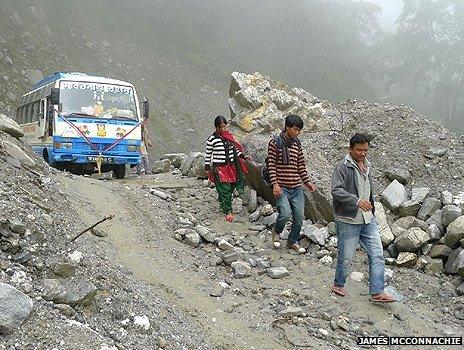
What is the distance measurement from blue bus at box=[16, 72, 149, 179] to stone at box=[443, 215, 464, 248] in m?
6.68

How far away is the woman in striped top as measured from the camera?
22.7 feet

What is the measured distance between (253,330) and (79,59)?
29.9 meters

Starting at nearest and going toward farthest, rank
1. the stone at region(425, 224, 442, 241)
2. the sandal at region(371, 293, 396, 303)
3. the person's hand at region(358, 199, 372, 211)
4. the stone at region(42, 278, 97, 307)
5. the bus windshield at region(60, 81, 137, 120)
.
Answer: the stone at region(42, 278, 97, 307) < the person's hand at region(358, 199, 372, 211) < the sandal at region(371, 293, 396, 303) < the stone at region(425, 224, 442, 241) < the bus windshield at region(60, 81, 137, 120)

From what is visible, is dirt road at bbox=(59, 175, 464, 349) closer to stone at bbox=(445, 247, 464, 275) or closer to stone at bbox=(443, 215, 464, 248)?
stone at bbox=(445, 247, 464, 275)

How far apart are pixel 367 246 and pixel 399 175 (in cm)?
298

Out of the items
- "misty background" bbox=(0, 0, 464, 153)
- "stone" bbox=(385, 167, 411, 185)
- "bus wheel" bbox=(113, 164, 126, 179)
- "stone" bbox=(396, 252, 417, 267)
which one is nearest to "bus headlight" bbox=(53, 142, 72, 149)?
"bus wheel" bbox=(113, 164, 126, 179)

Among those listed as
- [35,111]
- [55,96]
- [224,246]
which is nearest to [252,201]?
[224,246]

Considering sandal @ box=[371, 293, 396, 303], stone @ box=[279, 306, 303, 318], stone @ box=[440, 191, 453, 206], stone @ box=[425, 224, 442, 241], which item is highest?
stone @ box=[440, 191, 453, 206]

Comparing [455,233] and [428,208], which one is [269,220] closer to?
[428,208]

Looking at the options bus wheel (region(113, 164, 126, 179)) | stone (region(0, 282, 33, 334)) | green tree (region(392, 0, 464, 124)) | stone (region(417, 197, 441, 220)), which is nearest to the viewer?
stone (region(0, 282, 33, 334))

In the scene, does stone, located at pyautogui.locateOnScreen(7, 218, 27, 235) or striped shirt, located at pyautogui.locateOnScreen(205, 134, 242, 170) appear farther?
striped shirt, located at pyautogui.locateOnScreen(205, 134, 242, 170)

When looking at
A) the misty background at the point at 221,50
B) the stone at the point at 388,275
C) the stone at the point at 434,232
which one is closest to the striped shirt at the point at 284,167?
the stone at the point at 388,275

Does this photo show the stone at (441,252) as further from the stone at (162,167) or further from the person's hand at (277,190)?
the stone at (162,167)

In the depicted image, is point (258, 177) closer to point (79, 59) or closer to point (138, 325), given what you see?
point (138, 325)
